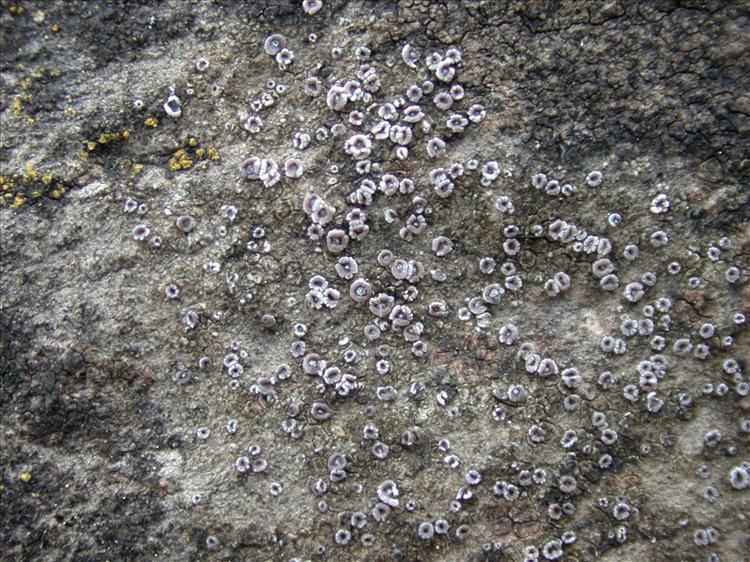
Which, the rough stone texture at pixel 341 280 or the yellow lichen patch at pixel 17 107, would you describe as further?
the yellow lichen patch at pixel 17 107

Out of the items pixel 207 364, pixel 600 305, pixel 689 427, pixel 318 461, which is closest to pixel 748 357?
pixel 689 427

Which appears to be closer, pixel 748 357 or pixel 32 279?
pixel 748 357

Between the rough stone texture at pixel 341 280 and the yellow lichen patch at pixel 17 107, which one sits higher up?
the yellow lichen patch at pixel 17 107

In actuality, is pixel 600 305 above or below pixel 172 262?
below

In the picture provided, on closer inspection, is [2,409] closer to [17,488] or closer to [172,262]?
[17,488]

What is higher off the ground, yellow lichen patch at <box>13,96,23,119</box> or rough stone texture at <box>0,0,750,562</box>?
yellow lichen patch at <box>13,96,23,119</box>

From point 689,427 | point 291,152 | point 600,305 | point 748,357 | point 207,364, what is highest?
point 291,152

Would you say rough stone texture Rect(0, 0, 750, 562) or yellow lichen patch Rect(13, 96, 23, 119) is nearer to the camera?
rough stone texture Rect(0, 0, 750, 562)

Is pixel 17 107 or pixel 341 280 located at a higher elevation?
pixel 17 107
